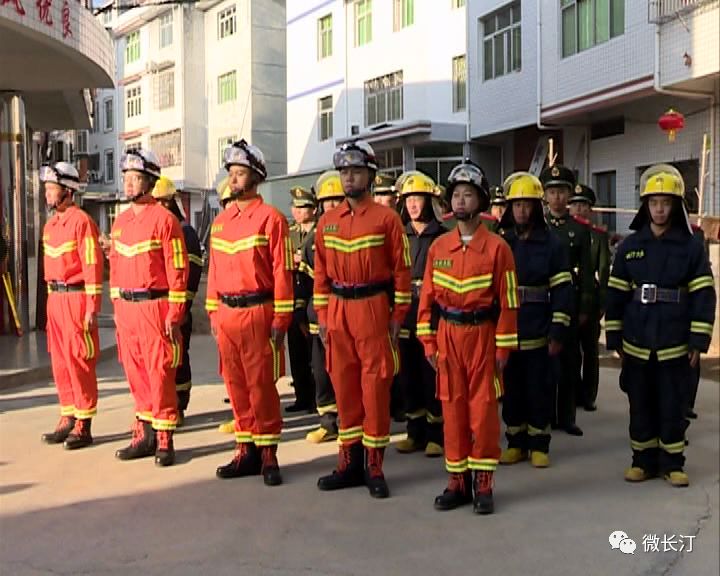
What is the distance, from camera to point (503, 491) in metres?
4.71

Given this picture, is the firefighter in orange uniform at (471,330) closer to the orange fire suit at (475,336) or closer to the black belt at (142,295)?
the orange fire suit at (475,336)

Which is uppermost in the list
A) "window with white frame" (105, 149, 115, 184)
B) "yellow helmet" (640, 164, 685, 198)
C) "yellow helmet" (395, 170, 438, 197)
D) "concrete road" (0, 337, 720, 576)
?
"window with white frame" (105, 149, 115, 184)

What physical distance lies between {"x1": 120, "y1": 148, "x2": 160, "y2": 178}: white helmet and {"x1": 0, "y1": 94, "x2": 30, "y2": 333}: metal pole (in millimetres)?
6199

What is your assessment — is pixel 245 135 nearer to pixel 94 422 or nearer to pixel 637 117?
pixel 637 117

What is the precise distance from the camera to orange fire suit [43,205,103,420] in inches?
220

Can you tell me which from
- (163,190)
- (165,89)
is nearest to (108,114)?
Result: (165,89)

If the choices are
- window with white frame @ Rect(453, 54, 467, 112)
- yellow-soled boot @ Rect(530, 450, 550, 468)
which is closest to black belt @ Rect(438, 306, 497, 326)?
yellow-soled boot @ Rect(530, 450, 550, 468)

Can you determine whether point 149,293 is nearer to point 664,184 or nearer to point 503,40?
point 664,184

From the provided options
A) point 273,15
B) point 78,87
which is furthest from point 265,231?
point 273,15

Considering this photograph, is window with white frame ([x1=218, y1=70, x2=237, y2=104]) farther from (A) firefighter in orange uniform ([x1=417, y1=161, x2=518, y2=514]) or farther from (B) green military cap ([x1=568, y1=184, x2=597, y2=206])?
(A) firefighter in orange uniform ([x1=417, y1=161, x2=518, y2=514])

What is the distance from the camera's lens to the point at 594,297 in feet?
21.3

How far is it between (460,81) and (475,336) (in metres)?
14.7

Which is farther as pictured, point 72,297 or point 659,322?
point 72,297

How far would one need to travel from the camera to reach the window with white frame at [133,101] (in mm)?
41906
